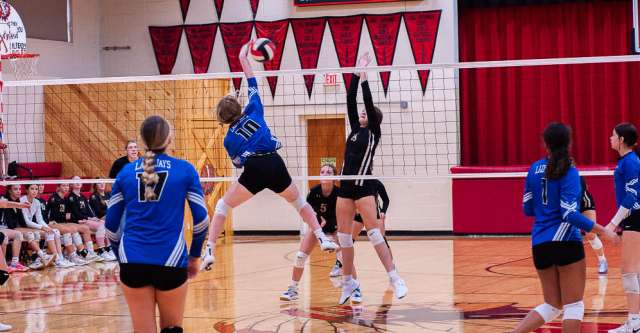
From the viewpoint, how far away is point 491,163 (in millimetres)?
18109

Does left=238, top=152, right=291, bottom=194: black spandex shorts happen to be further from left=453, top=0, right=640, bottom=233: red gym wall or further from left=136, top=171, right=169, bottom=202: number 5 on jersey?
left=453, top=0, right=640, bottom=233: red gym wall

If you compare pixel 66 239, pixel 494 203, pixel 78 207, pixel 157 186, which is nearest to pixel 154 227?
pixel 157 186

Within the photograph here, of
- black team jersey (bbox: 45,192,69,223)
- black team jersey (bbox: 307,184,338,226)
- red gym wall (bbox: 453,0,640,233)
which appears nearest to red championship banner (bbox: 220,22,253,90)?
red gym wall (bbox: 453,0,640,233)

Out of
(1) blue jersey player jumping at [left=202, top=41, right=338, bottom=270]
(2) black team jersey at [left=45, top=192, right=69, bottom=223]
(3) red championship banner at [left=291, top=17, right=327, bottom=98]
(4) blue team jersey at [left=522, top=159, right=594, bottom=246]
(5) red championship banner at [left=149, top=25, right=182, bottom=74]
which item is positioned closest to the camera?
(4) blue team jersey at [left=522, top=159, right=594, bottom=246]

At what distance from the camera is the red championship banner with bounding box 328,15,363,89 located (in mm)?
17969

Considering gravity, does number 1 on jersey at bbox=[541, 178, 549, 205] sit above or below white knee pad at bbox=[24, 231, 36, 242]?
above

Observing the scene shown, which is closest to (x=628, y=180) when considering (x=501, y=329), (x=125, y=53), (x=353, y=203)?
(x=501, y=329)

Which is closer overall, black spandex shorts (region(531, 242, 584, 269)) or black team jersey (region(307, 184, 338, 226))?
black spandex shorts (region(531, 242, 584, 269))

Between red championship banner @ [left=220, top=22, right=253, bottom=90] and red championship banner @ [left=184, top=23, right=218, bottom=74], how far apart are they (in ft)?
0.80

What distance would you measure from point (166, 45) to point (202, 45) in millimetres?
815

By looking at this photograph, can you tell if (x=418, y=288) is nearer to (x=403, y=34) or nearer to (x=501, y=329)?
(x=501, y=329)

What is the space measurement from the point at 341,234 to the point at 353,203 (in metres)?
0.33

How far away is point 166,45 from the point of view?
18984 mm

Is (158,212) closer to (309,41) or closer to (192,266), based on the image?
(192,266)
